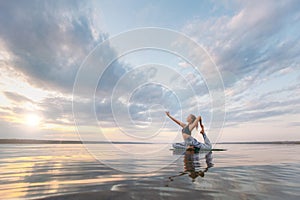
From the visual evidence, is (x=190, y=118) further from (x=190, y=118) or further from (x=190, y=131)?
(x=190, y=131)

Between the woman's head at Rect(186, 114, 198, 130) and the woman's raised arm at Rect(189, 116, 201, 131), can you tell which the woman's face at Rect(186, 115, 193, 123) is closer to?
the woman's head at Rect(186, 114, 198, 130)

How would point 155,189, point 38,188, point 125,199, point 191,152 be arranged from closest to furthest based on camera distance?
1. point 125,199
2. point 155,189
3. point 38,188
4. point 191,152

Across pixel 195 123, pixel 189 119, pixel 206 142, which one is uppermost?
pixel 189 119

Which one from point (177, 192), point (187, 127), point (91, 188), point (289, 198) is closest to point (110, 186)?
point (91, 188)

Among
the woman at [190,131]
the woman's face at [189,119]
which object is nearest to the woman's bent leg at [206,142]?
the woman at [190,131]

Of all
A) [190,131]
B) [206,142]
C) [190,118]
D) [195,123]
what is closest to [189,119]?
[190,118]

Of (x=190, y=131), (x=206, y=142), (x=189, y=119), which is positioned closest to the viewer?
(x=190, y=131)

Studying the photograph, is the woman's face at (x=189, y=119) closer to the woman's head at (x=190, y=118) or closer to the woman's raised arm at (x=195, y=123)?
the woman's head at (x=190, y=118)

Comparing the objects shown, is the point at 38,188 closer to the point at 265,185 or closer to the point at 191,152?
the point at 265,185

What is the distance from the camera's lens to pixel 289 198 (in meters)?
6.38

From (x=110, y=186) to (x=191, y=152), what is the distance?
22.7 meters

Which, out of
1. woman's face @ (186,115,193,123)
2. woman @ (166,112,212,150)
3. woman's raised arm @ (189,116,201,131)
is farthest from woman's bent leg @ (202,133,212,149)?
→ woman's face @ (186,115,193,123)

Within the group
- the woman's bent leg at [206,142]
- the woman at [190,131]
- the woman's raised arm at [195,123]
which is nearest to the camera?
the woman's raised arm at [195,123]

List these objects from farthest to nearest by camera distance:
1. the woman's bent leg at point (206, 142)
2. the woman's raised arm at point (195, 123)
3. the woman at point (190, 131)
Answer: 1. the woman's bent leg at point (206, 142)
2. the woman at point (190, 131)
3. the woman's raised arm at point (195, 123)
